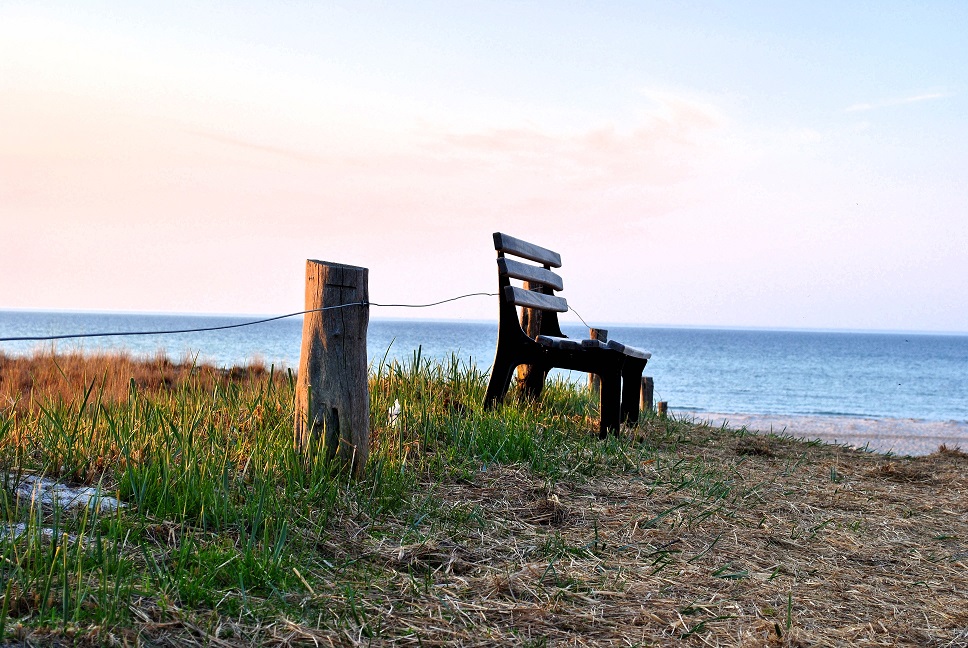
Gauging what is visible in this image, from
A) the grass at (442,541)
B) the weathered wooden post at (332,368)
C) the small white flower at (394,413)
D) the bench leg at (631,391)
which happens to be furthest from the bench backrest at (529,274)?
the weathered wooden post at (332,368)

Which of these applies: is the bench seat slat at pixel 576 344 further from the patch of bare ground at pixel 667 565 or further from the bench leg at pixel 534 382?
the patch of bare ground at pixel 667 565

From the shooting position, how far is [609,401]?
19.2 ft

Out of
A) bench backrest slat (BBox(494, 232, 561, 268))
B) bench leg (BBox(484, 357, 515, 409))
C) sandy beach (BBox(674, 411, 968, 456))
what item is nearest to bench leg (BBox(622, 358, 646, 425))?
bench backrest slat (BBox(494, 232, 561, 268))

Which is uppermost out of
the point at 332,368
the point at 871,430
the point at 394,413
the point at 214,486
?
the point at 332,368

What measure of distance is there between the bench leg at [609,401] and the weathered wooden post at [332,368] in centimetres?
255

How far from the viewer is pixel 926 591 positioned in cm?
319

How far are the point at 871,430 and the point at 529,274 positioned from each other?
494 inches

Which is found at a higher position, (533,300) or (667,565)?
(533,300)

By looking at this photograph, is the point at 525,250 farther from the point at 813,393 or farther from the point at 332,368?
the point at 813,393

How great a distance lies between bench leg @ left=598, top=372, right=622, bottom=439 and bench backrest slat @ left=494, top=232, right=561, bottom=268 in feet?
4.23

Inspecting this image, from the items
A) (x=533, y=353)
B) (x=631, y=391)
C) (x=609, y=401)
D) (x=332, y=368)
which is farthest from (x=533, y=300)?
(x=332, y=368)

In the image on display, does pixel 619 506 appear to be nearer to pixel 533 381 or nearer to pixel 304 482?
pixel 304 482

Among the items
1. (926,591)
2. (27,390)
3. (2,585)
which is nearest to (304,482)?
(2,585)

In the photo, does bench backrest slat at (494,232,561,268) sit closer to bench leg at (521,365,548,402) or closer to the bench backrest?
the bench backrest
